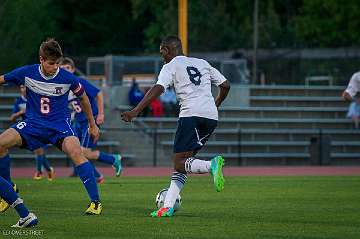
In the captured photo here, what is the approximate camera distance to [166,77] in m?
13.7

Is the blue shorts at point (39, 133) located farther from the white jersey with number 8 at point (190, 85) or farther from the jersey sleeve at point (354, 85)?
the jersey sleeve at point (354, 85)

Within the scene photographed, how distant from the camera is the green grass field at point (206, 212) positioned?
11.9 metres

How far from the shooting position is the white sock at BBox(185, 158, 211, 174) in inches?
536

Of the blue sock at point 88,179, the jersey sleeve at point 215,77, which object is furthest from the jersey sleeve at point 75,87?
the jersey sleeve at point 215,77

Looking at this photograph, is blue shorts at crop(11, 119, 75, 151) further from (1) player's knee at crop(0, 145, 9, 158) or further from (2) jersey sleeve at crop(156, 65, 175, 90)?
(2) jersey sleeve at crop(156, 65, 175, 90)

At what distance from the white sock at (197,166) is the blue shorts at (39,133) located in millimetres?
1492

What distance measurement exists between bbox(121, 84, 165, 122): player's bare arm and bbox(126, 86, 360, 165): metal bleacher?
22.4m

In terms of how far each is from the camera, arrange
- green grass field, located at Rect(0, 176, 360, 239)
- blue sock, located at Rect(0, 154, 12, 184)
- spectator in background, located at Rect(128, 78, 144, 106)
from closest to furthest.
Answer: green grass field, located at Rect(0, 176, 360, 239) < blue sock, located at Rect(0, 154, 12, 184) < spectator in background, located at Rect(128, 78, 144, 106)

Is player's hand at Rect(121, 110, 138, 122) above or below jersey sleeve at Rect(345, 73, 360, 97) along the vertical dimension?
below

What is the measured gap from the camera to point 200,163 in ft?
44.8

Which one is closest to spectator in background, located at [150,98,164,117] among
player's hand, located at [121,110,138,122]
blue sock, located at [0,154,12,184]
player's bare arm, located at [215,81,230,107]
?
player's bare arm, located at [215,81,230,107]

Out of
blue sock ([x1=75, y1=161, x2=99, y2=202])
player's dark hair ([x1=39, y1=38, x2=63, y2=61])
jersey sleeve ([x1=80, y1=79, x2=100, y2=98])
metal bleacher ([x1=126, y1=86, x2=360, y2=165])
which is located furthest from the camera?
metal bleacher ([x1=126, y1=86, x2=360, y2=165])

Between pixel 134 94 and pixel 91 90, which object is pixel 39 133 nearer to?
pixel 91 90

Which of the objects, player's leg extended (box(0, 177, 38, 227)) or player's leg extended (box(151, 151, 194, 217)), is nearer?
player's leg extended (box(0, 177, 38, 227))
